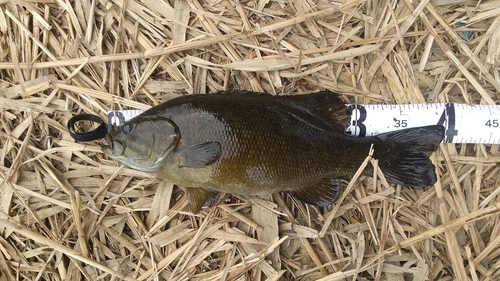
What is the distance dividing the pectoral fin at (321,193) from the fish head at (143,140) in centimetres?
102

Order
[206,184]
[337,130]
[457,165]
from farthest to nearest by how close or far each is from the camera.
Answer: [457,165] < [337,130] < [206,184]

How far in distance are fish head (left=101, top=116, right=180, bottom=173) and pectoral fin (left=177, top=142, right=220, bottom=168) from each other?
0.34 ft

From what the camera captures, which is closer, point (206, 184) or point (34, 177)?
point (206, 184)

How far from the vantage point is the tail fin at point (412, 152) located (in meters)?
2.78

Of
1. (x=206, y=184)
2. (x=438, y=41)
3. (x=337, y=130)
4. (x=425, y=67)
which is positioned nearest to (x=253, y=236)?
(x=206, y=184)

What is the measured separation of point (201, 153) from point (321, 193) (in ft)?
3.20

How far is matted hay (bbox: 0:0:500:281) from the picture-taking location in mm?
2924

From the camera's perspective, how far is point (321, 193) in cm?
279

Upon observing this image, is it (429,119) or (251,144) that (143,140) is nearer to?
(251,144)

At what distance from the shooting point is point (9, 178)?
9.71ft

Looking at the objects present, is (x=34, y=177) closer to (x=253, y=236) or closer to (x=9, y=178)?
(x=9, y=178)

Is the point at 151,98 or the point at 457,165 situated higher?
the point at 151,98

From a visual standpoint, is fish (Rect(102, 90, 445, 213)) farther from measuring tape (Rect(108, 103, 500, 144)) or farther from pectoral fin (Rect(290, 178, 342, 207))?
measuring tape (Rect(108, 103, 500, 144))

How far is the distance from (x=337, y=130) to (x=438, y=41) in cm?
113
